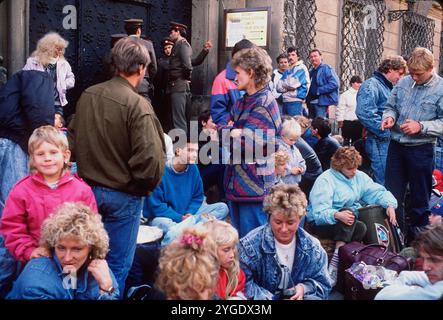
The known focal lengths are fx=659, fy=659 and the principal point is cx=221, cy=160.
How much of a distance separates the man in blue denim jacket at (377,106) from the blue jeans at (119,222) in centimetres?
378

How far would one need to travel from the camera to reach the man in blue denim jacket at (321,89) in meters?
10.3

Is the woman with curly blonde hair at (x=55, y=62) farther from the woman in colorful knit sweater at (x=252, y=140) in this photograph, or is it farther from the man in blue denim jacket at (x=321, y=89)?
the man in blue denim jacket at (x=321, y=89)

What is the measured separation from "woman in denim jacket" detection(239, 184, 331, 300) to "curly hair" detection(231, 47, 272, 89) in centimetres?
92

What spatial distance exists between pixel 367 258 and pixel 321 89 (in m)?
5.53

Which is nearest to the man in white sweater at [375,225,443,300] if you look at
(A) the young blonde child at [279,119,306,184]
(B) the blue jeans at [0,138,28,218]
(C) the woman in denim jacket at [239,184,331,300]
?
(C) the woman in denim jacket at [239,184,331,300]

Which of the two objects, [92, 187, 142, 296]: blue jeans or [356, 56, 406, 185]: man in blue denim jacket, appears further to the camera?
[356, 56, 406, 185]: man in blue denim jacket

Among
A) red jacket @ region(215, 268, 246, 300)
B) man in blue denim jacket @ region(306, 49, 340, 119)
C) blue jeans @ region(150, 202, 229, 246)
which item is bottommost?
red jacket @ region(215, 268, 246, 300)

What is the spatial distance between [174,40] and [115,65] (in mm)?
4859

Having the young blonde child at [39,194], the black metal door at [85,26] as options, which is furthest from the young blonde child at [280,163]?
the black metal door at [85,26]

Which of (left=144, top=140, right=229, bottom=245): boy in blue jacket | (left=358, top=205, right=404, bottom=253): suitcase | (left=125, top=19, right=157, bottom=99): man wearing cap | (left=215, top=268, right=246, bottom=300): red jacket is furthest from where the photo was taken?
(left=125, top=19, right=157, bottom=99): man wearing cap

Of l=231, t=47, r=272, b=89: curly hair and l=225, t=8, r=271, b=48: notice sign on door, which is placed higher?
l=225, t=8, r=271, b=48: notice sign on door

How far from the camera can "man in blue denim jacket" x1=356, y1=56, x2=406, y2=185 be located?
23.7 feet

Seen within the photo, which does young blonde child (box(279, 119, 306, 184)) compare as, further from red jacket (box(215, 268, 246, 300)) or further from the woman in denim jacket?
red jacket (box(215, 268, 246, 300))
